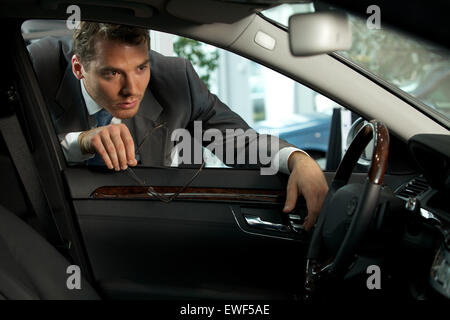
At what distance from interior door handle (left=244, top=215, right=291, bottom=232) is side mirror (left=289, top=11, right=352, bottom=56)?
0.81m

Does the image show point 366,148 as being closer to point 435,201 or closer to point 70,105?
point 435,201

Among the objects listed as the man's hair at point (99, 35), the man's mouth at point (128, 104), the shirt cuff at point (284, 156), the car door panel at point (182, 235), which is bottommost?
the car door panel at point (182, 235)

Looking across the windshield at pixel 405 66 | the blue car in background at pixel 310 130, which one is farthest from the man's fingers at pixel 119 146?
the windshield at pixel 405 66

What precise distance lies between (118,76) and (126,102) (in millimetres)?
100

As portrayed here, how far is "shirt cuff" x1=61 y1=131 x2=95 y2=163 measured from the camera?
72.4 inches

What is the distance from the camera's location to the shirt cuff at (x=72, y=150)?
1.84 metres

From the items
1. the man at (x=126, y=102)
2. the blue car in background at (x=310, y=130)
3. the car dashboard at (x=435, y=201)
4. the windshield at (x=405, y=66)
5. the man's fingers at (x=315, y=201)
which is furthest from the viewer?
the windshield at (x=405, y=66)

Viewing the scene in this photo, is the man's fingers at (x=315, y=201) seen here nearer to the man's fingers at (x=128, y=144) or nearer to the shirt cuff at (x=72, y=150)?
the man's fingers at (x=128, y=144)

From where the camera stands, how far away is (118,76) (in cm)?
177

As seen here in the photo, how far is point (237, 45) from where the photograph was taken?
1553 millimetres

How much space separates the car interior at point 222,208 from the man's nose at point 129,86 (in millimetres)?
246

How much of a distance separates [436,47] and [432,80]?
6909mm
